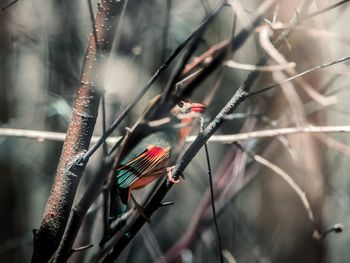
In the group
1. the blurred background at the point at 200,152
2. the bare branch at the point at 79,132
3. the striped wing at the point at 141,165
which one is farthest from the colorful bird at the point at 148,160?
the bare branch at the point at 79,132

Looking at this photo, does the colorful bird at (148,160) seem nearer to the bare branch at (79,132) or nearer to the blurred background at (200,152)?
the blurred background at (200,152)

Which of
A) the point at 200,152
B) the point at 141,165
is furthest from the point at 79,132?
the point at 200,152

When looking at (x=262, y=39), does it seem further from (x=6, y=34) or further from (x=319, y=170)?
(x=6, y=34)

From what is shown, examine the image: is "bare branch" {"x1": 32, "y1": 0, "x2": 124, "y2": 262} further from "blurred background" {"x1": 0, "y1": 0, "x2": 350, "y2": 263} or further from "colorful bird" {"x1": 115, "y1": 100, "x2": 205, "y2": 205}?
"blurred background" {"x1": 0, "y1": 0, "x2": 350, "y2": 263}

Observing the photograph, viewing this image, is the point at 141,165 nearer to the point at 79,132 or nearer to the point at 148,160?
the point at 148,160

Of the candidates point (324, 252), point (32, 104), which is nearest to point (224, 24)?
point (32, 104)

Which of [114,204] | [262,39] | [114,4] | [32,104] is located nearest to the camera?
[262,39]
